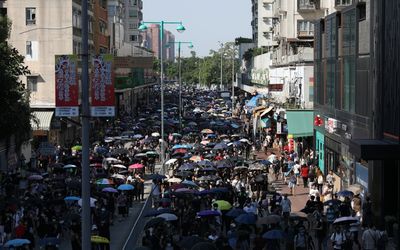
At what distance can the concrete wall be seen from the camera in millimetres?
63250

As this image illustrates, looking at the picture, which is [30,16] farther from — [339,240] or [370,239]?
[370,239]

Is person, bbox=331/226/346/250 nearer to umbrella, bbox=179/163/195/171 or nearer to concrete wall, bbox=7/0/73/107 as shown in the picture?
umbrella, bbox=179/163/195/171

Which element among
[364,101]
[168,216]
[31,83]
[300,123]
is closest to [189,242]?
[168,216]

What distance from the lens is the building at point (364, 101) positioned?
29.3 metres

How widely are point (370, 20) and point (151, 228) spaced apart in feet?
38.7

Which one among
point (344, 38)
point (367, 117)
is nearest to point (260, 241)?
point (367, 117)

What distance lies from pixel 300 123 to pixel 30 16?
71.9 ft

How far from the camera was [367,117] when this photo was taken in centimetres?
3369

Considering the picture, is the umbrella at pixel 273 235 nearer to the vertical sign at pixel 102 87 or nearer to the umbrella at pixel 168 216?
the umbrella at pixel 168 216

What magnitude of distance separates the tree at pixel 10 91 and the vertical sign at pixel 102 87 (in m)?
22.4

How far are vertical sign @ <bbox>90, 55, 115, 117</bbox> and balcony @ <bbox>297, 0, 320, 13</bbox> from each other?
5946 centimetres

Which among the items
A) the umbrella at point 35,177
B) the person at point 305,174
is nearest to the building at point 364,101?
the person at point 305,174

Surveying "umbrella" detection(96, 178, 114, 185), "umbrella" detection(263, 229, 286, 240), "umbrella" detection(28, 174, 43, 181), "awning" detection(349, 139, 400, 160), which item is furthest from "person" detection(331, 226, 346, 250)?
"umbrella" detection(28, 174, 43, 181)

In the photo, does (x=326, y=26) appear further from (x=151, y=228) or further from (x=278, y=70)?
(x=278, y=70)
